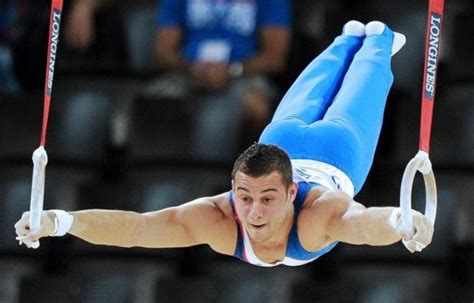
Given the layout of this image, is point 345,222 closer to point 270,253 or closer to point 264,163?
point 264,163

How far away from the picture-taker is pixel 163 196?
7652 mm

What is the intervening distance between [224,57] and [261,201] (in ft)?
8.73

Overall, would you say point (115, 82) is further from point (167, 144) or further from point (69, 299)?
point (69, 299)

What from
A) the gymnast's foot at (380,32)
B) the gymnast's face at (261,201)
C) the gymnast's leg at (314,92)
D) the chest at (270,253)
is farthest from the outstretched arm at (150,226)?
the gymnast's foot at (380,32)

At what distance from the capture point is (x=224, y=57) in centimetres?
764

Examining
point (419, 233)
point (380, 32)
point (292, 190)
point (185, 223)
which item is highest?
point (380, 32)

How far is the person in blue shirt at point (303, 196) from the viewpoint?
16.1 ft

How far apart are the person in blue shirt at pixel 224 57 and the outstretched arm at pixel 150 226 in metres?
2.17

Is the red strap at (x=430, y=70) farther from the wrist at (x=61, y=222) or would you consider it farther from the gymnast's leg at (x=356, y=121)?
the wrist at (x=61, y=222)

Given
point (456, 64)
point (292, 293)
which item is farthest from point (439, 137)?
point (292, 293)

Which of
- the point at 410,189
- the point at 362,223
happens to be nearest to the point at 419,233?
the point at 410,189

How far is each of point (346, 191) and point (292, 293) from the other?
5.98ft

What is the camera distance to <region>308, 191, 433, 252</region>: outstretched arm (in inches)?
170

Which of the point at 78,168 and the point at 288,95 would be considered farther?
the point at 78,168
